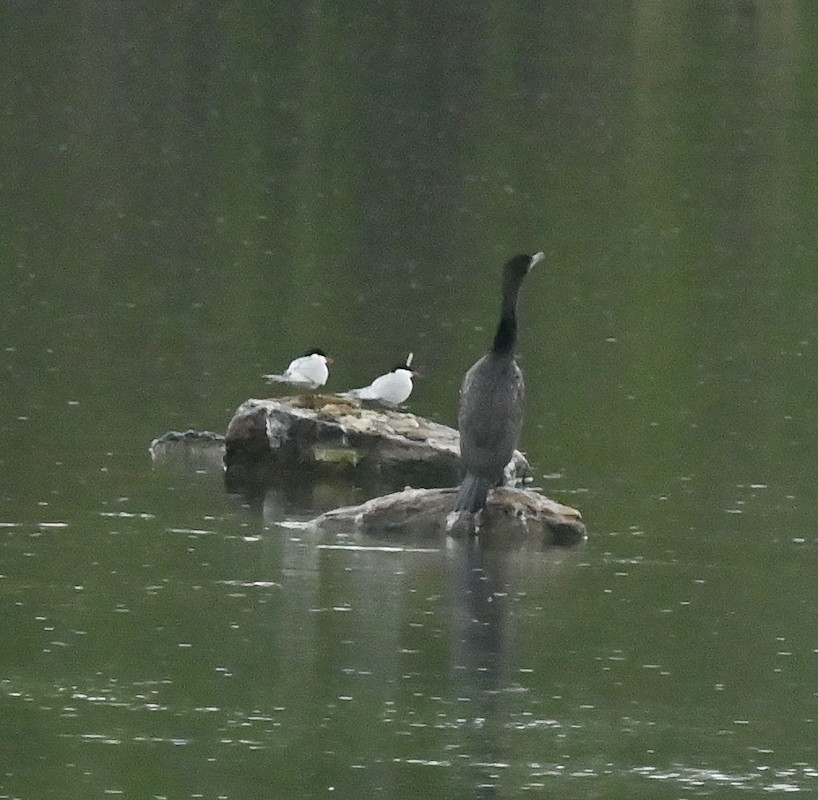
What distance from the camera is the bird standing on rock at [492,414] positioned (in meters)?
16.7

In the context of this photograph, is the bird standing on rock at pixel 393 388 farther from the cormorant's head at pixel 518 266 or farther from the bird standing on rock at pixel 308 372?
the cormorant's head at pixel 518 266

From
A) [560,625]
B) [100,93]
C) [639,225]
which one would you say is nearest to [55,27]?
[100,93]

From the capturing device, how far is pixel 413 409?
73.3 ft

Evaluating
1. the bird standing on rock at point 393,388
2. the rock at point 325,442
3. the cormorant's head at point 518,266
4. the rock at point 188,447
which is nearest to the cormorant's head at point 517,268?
the cormorant's head at point 518,266

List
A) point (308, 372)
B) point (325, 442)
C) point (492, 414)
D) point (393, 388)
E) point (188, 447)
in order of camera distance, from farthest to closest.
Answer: point (308, 372) < point (393, 388) < point (188, 447) < point (325, 442) < point (492, 414)

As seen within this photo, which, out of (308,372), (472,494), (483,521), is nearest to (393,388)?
(308,372)

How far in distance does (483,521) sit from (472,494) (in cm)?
25

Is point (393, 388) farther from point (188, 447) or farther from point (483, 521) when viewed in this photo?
point (483, 521)

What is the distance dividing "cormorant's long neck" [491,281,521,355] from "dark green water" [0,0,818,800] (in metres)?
1.39

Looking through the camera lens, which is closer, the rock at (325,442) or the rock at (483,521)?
the rock at (483,521)

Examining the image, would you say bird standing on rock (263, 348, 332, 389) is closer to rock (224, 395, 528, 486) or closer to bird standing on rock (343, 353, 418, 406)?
bird standing on rock (343, 353, 418, 406)

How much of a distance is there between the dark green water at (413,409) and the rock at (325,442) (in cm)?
31

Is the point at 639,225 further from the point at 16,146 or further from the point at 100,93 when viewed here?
the point at 100,93

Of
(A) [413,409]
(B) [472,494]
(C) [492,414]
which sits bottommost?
(B) [472,494]
